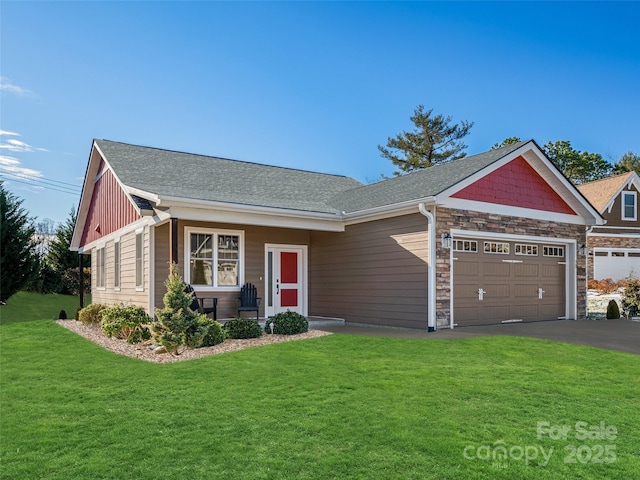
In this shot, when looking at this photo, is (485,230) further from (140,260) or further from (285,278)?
(140,260)

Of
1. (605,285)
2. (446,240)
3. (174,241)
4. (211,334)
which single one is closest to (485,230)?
(446,240)

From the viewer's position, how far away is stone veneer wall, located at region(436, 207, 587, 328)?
427 inches

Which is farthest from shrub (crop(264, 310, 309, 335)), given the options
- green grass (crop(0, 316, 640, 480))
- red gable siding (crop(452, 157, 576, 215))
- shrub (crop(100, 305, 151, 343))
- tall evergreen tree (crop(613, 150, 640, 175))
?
tall evergreen tree (crop(613, 150, 640, 175))

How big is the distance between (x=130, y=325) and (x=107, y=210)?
673cm

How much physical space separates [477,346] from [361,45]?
37.8ft

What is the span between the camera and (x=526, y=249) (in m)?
13.1

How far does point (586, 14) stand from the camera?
13.6 metres

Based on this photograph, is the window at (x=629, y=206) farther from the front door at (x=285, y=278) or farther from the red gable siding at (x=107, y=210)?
the red gable siding at (x=107, y=210)

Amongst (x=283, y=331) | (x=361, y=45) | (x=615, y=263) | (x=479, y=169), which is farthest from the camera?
(x=615, y=263)

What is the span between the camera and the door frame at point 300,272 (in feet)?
44.2

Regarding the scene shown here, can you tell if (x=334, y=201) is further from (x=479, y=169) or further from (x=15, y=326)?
(x=15, y=326)

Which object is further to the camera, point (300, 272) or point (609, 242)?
point (609, 242)

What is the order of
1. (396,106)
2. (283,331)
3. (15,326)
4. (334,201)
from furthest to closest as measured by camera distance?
(396,106) < (334,201) < (15,326) < (283,331)

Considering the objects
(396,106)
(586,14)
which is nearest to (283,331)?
(586,14)
